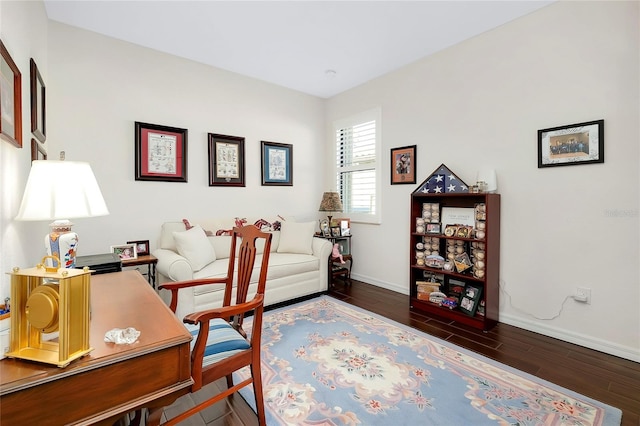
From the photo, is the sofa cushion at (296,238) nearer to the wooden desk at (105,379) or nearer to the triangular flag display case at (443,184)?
the triangular flag display case at (443,184)

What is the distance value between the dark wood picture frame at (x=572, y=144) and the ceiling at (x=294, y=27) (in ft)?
3.65

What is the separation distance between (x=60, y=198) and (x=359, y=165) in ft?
11.8

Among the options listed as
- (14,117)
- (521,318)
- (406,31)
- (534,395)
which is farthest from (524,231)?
(14,117)

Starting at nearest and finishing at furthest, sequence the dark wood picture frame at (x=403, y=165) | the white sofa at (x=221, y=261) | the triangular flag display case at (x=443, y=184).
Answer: the white sofa at (x=221, y=261) → the triangular flag display case at (x=443, y=184) → the dark wood picture frame at (x=403, y=165)

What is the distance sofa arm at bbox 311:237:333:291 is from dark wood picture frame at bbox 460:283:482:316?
1.51 metres

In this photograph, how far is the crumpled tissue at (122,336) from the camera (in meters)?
0.92

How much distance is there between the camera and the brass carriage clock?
794mm

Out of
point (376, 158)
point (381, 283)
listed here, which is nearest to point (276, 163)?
point (376, 158)

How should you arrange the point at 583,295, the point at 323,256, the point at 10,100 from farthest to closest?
1. the point at 323,256
2. the point at 583,295
3. the point at 10,100

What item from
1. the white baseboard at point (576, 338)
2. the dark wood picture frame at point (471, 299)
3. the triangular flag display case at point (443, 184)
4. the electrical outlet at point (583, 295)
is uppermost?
the triangular flag display case at point (443, 184)

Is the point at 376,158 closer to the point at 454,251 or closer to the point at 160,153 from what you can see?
the point at 454,251

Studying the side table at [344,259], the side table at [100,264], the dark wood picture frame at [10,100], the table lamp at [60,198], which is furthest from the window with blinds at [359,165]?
the dark wood picture frame at [10,100]

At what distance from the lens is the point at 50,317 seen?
2.64ft

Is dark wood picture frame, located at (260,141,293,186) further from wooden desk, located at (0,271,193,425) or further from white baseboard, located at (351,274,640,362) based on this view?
wooden desk, located at (0,271,193,425)
